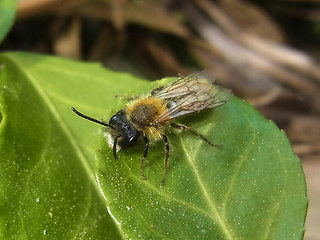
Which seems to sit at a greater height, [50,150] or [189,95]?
[189,95]

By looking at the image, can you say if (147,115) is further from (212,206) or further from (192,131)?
(212,206)

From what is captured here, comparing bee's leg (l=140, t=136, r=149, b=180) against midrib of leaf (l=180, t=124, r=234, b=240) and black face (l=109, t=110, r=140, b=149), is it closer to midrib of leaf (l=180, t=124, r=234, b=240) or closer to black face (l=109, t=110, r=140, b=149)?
black face (l=109, t=110, r=140, b=149)

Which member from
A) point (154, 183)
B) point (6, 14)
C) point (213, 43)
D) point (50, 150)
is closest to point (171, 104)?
point (154, 183)

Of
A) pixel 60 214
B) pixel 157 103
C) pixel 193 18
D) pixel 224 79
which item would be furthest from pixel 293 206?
pixel 193 18

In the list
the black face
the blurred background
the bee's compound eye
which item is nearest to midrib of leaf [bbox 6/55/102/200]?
the black face

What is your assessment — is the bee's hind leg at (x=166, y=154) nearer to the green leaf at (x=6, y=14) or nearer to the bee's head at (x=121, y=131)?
the bee's head at (x=121, y=131)

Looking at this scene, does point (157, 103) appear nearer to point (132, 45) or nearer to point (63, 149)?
point (63, 149)
